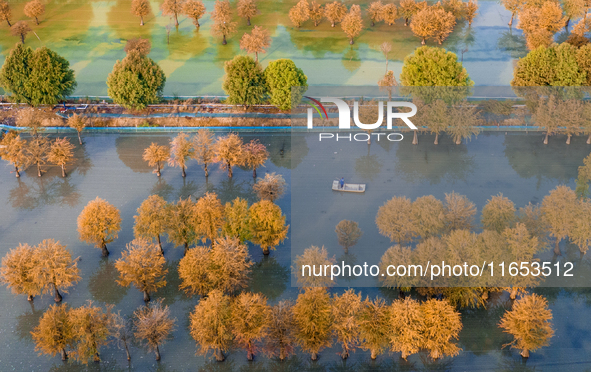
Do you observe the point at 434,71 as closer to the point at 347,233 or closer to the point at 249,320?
the point at 347,233

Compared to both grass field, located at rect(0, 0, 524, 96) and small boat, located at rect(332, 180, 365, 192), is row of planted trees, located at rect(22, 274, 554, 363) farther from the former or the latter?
grass field, located at rect(0, 0, 524, 96)

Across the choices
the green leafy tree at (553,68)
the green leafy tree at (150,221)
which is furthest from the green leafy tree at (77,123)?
the green leafy tree at (553,68)

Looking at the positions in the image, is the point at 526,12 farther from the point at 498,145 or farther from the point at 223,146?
the point at 223,146

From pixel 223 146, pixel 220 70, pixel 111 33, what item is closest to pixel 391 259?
pixel 223 146

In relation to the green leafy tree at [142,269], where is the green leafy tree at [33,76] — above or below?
above

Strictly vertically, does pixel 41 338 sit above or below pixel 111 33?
below

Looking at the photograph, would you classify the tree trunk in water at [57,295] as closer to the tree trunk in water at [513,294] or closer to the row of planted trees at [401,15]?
the tree trunk in water at [513,294]
